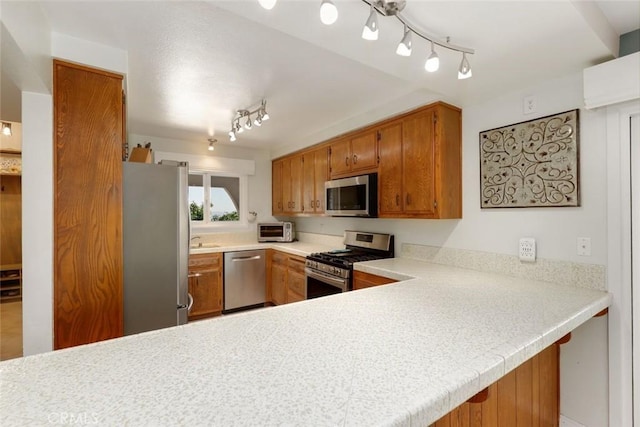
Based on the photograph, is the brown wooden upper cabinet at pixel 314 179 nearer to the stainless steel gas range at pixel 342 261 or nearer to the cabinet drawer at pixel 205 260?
the stainless steel gas range at pixel 342 261

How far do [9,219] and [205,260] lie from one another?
3197 mm

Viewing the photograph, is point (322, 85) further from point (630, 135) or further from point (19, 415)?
point (19, 415)

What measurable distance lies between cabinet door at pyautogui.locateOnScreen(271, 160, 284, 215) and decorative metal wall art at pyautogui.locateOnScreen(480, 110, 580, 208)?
2915 millimetres

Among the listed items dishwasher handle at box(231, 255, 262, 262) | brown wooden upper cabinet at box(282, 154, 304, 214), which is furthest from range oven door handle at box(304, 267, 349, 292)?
brown wooden upper cabinet at box(282, 154, 304, 214)

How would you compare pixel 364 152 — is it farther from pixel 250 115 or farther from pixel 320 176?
pixel 250 115

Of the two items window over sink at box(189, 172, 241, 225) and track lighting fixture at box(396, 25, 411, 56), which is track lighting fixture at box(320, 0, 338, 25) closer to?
track lighting fixture at box(396, 25, 411, 56)

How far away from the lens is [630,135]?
1.61 m

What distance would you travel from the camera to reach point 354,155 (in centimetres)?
306

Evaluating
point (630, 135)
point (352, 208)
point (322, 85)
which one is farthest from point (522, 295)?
point (322, 85)

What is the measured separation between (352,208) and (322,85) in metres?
1.19

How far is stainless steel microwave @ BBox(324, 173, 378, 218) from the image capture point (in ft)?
9.11

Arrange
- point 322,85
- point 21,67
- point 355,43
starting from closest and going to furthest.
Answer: point 21,67, point 355,43, point 322,85

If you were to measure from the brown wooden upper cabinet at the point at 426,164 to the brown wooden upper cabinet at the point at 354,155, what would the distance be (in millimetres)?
221

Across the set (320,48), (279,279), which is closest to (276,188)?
(279,279)
